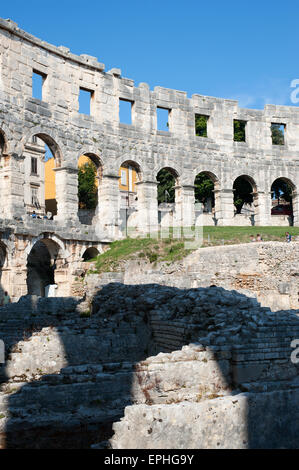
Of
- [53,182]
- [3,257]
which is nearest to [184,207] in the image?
[3,257]

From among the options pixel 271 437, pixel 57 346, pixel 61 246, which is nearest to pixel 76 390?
pixel 271 437

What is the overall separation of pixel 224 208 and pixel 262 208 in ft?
8.80

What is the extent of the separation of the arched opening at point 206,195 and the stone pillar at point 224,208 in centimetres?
8

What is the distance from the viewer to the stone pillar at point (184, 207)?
2867 cm

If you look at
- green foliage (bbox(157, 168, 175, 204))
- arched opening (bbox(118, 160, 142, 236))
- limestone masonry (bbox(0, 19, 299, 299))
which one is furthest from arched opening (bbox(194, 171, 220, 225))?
green foliage (bbox(157, 168, 175, 204))

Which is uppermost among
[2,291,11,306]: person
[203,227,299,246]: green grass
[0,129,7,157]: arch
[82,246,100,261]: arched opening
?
[0,129,7,157]: arch

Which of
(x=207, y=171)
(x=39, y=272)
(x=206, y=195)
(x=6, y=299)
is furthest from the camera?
(x=206, y=195)

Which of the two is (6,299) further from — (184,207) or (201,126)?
(201,126)

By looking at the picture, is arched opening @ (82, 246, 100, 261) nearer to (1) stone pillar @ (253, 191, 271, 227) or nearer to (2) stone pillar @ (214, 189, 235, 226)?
(2) stone pillar @ (214, 189, 235, 226)

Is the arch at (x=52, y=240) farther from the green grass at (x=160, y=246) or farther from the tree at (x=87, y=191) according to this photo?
the tree at (x=87, y=191)

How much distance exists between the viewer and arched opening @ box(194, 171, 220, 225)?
3109cm

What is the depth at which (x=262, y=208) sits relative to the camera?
3108 centimetres

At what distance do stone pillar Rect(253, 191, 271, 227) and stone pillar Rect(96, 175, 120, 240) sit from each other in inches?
357

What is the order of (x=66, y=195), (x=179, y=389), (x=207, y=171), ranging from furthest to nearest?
(x=207, y=171), (x=66, y=195), (x=179, y=389)
